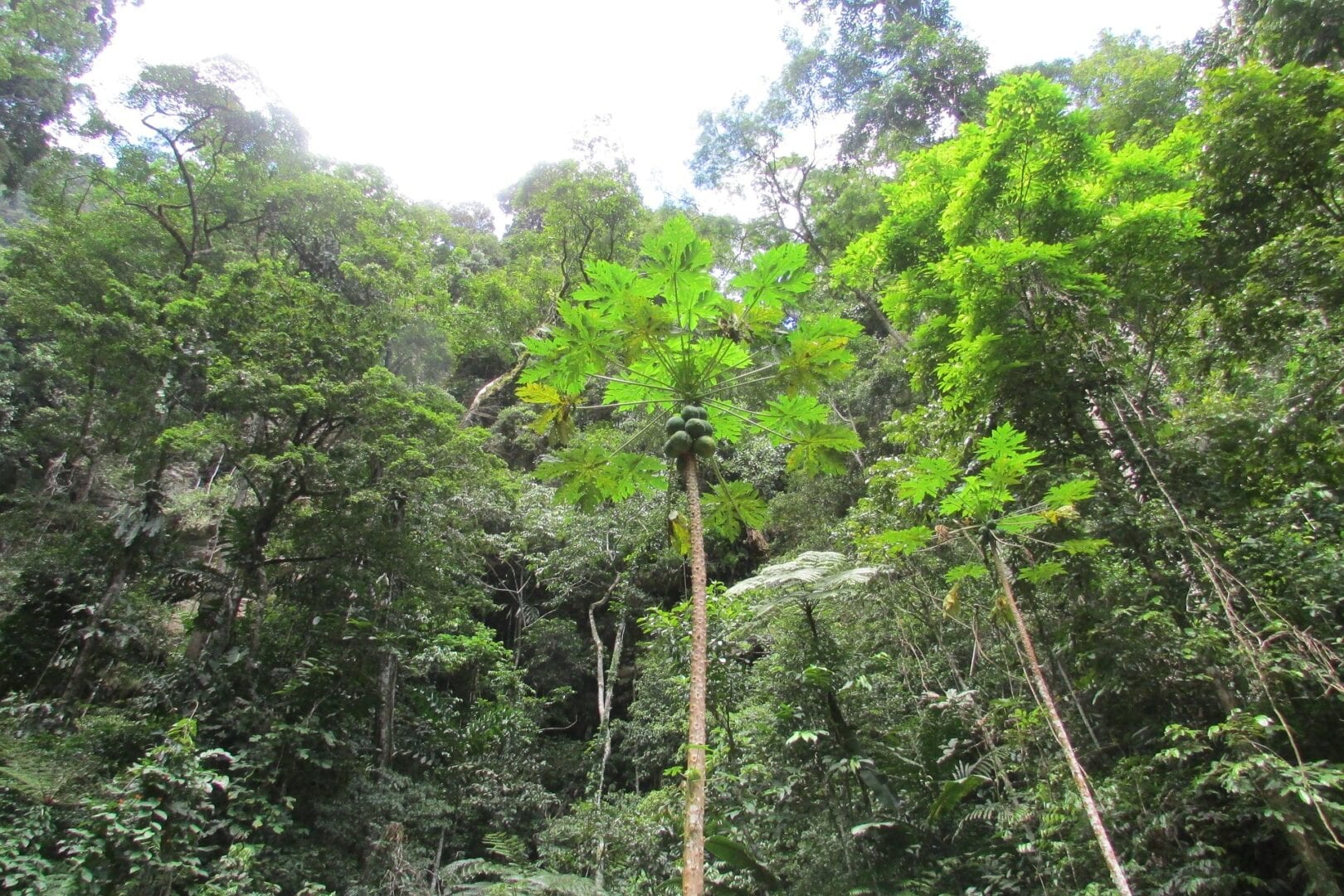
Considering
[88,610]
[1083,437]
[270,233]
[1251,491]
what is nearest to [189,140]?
[270,233]

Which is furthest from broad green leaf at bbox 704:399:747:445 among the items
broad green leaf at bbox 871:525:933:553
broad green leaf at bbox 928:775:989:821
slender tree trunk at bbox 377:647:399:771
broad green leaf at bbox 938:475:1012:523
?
slender tree trunk at bbox 377:647:399:771

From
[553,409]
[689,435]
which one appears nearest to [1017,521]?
[689,435]

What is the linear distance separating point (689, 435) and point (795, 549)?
905 cm

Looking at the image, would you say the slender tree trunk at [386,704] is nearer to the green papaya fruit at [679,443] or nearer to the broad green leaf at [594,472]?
the broad green leaf at [594,472]

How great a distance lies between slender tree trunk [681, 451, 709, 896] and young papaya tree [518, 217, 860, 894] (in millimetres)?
184

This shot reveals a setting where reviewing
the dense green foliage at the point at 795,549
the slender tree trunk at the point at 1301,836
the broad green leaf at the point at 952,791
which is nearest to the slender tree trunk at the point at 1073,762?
the dense green foliage at the point at 795,549

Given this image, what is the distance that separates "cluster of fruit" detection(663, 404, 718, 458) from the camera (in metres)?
2.80

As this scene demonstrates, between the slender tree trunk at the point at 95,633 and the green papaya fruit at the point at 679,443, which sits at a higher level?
the slender tree trunk at the point at 95,633

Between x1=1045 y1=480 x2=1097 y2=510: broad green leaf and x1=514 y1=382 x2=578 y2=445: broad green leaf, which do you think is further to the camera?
x1=1045 y1=480 x2=1097 y2=510: broad green leaf

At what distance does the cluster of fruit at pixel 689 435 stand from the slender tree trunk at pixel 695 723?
0.06m

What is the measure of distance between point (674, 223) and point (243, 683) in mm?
7910

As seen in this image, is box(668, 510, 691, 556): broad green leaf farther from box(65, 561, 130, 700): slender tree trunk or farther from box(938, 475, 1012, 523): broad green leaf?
box(65, 561, 130, 700): slender tree trunk

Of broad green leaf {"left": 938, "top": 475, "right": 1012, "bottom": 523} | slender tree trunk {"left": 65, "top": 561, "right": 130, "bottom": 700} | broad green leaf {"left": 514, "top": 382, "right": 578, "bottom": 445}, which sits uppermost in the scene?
slender tree trunk {"left": 65, "top": 561, "right": 130, "bottom": 700}

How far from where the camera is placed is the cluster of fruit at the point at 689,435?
2797 millimetres
